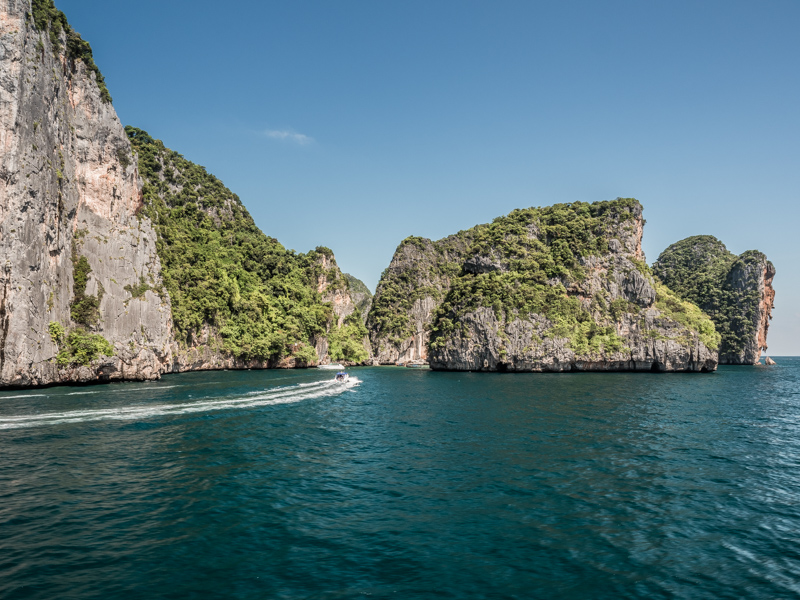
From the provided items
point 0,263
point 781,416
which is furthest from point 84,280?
point 781,416

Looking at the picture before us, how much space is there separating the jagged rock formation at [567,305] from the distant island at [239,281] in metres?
0.42

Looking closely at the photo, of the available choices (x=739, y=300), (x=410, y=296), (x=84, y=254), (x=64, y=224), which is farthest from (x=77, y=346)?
(x=739, y=300)

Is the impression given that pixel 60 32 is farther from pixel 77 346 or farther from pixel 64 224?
pixel 77 346

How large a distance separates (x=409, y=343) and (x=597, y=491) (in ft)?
446

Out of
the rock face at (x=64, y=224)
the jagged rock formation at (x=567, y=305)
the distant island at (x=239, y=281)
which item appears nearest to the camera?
the rock face at (x=64, y=224)

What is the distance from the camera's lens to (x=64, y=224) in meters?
53.3

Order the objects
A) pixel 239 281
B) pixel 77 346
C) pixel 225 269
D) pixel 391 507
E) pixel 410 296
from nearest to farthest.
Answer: pixel 391 507
pixel 77 346
pixel 225 269
pixel 239 281
pixel 410 296

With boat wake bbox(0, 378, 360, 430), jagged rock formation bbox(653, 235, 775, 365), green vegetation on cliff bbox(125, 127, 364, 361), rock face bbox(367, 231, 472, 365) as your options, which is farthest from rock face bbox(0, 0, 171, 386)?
jagged rock formation bbox(653, 235, 775, 365)

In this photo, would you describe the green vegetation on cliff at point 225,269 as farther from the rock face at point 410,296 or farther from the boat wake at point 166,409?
the boat wake at point 166,409

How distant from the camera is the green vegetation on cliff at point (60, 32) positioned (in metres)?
51.0

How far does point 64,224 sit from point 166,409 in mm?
32091

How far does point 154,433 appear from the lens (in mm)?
28203

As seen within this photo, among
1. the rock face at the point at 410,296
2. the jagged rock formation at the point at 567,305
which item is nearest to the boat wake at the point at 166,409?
the jagged rock formation at the point at 567,305

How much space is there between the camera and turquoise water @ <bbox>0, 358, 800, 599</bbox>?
38.5 feet
